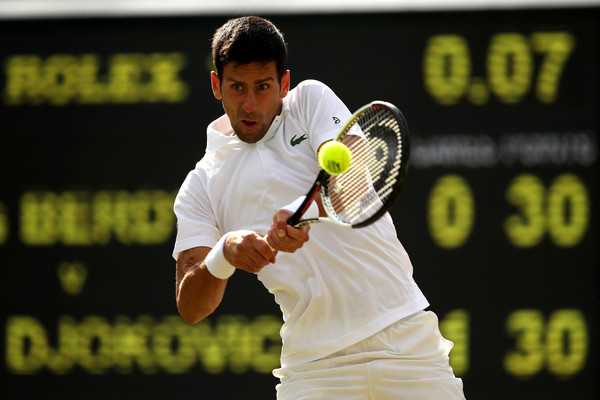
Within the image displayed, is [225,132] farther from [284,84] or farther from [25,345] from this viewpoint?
[25,345]

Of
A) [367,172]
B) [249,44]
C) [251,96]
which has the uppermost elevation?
[249,44]

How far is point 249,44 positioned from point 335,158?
0.52 meters

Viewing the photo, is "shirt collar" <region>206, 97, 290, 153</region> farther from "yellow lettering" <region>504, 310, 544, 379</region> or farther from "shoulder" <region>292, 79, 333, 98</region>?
"yellow lettering" <region>504, 310, 544, 379</region>

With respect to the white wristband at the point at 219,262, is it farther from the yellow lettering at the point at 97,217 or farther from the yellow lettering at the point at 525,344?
the yellow lettering at the point at 525,344

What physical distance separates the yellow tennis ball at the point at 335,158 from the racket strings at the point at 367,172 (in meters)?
0.18

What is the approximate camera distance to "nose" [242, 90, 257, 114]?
2.98 m

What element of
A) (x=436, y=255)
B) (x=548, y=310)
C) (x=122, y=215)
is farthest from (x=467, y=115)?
(x=122, y=215)

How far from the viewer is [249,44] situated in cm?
294

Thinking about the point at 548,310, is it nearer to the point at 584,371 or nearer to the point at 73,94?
the point at 584,371

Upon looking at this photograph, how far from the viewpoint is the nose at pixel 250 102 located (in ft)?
9.77

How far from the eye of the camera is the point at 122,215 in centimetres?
483

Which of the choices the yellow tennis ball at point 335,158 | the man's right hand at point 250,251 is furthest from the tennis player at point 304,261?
the yellow tennis ball at point 335,158

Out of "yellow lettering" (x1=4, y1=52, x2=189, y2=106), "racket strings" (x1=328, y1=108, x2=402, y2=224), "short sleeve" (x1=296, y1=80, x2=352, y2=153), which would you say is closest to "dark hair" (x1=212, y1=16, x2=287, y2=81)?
"short sleeve" (x1=296, y1=80, x2=352, y2=153)

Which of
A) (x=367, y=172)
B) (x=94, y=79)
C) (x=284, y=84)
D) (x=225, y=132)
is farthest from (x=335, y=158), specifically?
(x=94, y=79)
